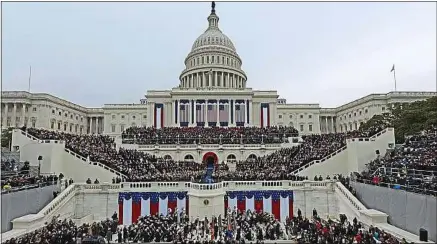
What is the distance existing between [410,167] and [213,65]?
72.7 meters

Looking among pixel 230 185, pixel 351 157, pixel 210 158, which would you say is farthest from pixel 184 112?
pixel 230 185

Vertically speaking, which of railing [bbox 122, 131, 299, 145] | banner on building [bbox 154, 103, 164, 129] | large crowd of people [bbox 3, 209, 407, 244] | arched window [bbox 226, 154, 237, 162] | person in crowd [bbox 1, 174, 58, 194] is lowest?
large crowd of people [bbox 3, 209, 407, 244]

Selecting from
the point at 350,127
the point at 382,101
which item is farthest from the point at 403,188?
the point at 350,127

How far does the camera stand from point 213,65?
94.4m

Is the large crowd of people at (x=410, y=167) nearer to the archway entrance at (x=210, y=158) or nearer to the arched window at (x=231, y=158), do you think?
the arched window at (x=231, y=158)

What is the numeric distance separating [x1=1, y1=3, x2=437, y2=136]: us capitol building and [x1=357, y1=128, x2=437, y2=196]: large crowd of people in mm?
44417

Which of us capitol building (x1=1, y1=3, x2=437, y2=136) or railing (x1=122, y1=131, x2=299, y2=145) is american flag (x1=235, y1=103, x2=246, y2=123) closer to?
us capitol building (x1=1, y1=3, x2=437, y2=136)

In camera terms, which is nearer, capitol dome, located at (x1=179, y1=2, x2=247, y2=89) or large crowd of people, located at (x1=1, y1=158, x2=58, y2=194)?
large crowd of people, located at (x1=1, y1=158, x2=58, y2=194)

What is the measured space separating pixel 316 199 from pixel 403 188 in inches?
359

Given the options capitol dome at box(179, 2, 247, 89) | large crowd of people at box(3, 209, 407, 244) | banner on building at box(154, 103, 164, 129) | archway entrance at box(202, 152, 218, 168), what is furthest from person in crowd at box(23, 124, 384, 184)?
capitol dome at box(179, 2, 247, 89)

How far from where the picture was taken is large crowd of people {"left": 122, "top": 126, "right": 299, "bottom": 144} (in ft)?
166

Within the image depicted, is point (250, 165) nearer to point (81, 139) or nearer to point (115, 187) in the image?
point (115, 187)

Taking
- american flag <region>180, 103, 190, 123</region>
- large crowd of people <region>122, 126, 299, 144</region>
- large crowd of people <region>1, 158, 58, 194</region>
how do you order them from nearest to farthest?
large crowd of people <region>1, 158, 58, 194</region>
large crowd of people <region>122, 126, 299, 144</region>
american flag <region>180, 103, 190, 123</region>

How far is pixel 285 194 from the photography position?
30.2 metres
